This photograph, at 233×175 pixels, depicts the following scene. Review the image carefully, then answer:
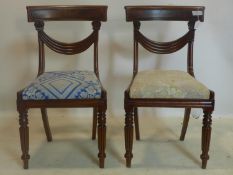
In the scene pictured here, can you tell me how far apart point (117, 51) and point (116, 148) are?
748 mm

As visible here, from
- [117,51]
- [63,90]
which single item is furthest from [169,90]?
[117,51]

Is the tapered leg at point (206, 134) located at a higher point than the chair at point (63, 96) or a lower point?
lower

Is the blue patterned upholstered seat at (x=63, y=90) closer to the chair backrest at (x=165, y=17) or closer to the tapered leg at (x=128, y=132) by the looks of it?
the tapered leg at (x=128, y=132)

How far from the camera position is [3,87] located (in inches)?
104

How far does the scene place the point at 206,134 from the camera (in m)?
1.88

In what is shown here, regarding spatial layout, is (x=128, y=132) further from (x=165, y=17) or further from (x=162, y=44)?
(x=165, y=17)

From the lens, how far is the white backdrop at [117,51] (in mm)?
2492

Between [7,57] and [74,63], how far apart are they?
0.48m

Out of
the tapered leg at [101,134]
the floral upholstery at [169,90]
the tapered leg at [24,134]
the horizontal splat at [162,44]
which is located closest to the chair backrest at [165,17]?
the horizontal splat at [162,44]

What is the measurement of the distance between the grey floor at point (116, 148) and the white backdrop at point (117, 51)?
171 millimetres

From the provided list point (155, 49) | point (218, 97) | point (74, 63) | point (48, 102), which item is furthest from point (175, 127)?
point (48, 102)

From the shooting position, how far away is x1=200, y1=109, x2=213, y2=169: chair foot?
184 cm

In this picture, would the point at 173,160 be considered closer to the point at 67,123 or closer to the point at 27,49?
the point at 67,123

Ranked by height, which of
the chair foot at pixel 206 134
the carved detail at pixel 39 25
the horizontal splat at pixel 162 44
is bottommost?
the chair foot at pixel 206 134
